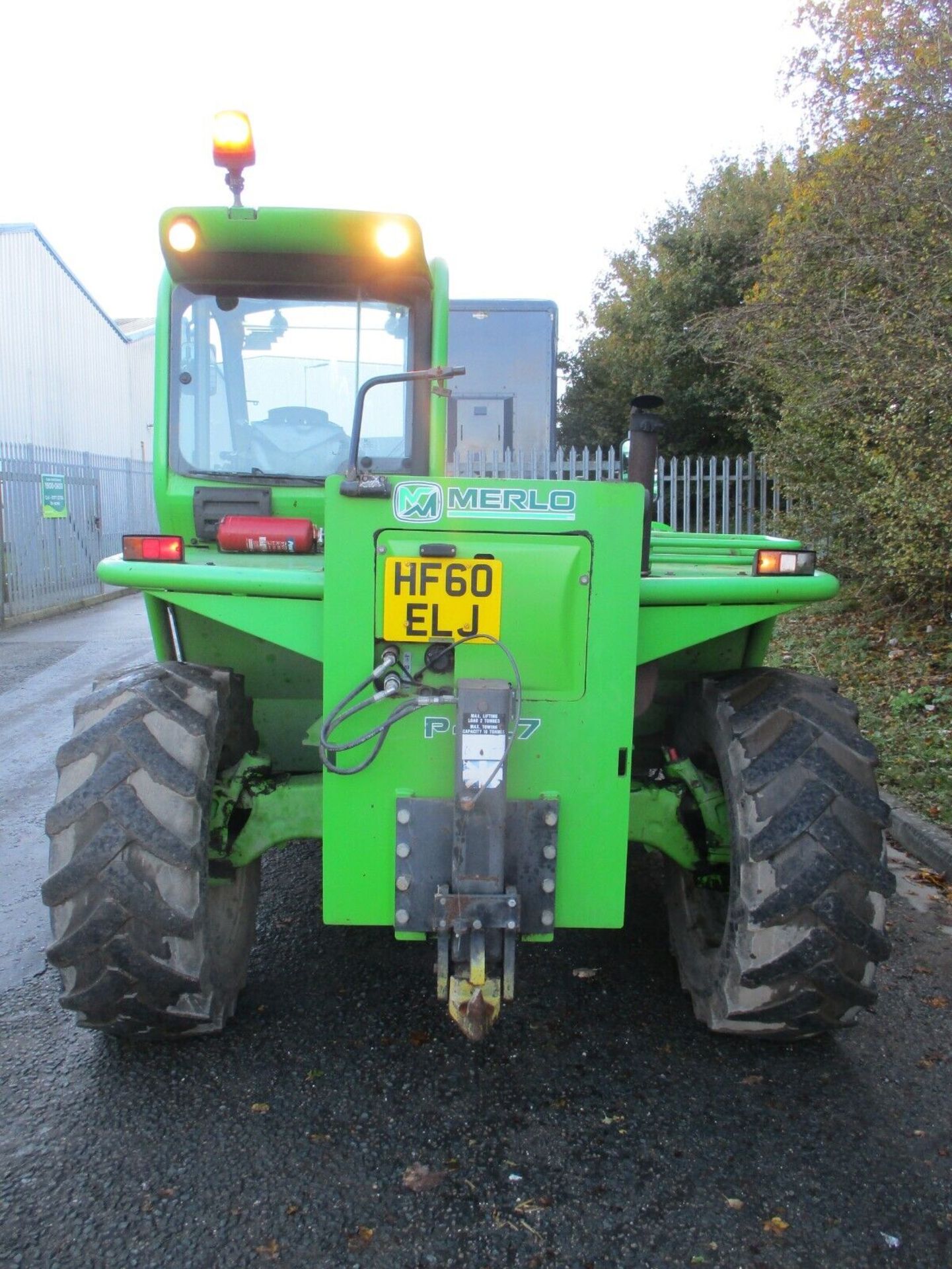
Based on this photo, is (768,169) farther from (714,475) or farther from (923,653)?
(923,653)

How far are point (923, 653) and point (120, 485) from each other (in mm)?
16549

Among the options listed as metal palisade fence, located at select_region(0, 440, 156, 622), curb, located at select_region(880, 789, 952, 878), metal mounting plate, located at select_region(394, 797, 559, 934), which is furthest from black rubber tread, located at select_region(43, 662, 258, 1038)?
metal palisade fence, located at select_region(0, 440, 156, 622)

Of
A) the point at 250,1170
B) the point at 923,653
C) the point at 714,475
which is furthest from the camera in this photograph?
the point at 714,475

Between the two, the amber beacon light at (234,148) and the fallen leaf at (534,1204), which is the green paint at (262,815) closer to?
the fallen leaf at (534,1204)

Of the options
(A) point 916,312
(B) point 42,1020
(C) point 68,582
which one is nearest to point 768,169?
(A) point 916,312

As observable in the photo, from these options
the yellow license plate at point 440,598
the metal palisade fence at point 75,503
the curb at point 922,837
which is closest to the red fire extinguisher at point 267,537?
the yellow license plate at point 440,598

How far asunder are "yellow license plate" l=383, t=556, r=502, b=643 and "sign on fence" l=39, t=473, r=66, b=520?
46.2ft

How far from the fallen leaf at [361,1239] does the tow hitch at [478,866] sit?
0.53 metres

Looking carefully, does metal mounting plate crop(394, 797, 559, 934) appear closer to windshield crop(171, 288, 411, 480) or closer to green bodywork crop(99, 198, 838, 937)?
green bodywork crop(99, 198, 838, 937)

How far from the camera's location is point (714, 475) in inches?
571

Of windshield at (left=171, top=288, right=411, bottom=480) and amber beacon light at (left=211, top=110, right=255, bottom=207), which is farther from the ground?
amber beacon light at (left=211, top=110, right=255, bottom=207)

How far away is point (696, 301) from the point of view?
17.8 m

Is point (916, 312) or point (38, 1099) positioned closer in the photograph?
point (38, 1099)

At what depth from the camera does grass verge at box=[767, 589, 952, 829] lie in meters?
5.58
